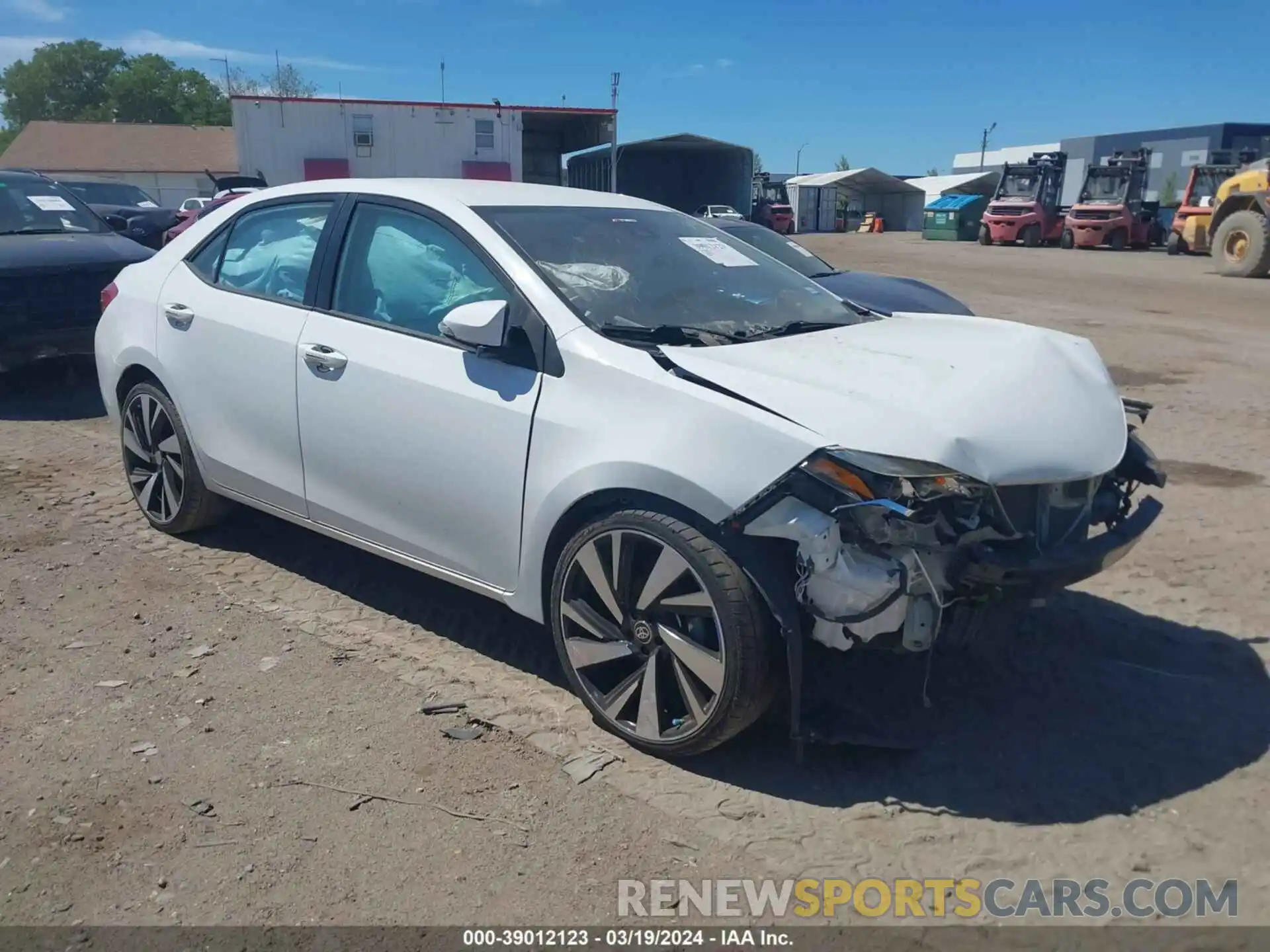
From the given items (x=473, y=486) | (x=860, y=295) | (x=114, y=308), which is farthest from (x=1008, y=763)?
(x=860, y=295)

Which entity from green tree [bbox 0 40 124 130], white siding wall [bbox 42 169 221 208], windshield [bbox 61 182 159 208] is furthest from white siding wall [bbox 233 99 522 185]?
green tree [bbox 0 40 124 130]

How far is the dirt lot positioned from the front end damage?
0.44 meters

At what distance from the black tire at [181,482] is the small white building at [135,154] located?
52628mm

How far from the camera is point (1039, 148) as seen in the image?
8175 cm

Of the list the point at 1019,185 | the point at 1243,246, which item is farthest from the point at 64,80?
the point at 1243,246

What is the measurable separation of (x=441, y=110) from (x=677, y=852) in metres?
40.5

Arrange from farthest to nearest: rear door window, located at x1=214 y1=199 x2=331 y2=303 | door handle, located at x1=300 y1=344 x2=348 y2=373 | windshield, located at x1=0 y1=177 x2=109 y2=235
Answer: windshield, located at x1=0 y1=177 x2=109 y2=235 → rear door window, located at x1=214 y1=199 x2=331 y2=303 → door handle, located at x1=300 y1=344 x2=348 y2=373

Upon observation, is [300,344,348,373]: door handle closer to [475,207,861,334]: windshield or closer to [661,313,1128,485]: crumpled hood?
[475,207,861,334]: windshield

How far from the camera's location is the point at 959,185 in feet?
201

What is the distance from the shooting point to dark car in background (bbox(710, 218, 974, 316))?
775 centimetres

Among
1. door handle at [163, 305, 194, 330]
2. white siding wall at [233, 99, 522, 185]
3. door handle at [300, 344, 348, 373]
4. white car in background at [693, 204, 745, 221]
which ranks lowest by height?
door handle at [300, 344, 348, 373]

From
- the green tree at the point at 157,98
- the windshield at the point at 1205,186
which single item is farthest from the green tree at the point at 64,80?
the windshield at the point at 1205,186

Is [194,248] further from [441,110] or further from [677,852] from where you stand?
[441,110]

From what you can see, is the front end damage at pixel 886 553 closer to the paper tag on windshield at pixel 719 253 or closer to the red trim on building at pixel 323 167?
the paper tag on windshield at pixel 719 253
